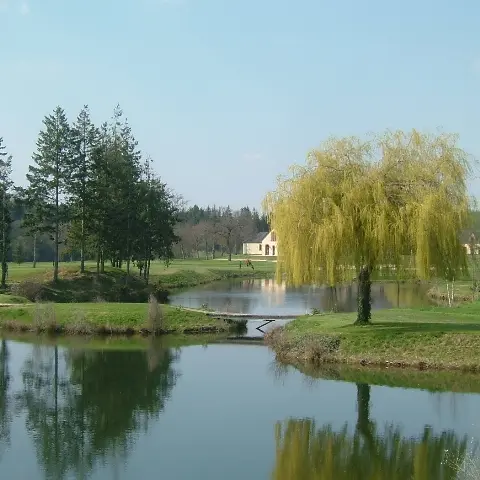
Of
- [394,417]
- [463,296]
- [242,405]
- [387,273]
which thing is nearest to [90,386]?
[242,405]

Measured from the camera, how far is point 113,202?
49.7m

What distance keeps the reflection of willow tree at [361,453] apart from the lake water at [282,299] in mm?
15551

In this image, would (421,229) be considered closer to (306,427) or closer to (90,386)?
(306,427)

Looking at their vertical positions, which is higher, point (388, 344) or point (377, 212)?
point (377, 212)

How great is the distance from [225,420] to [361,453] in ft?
12.3

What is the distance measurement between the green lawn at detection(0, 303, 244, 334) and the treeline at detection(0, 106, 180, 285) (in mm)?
13069

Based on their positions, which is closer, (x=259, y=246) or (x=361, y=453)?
(x=361, y=453)

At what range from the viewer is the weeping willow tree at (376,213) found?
2356 centimetres

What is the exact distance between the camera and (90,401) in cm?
1972

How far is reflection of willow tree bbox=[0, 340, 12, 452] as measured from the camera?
1595cm

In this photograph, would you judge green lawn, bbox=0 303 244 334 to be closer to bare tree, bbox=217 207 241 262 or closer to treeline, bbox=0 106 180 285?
treeline, bbox=0 106 180 285

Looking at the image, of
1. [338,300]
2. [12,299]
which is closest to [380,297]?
[338,300]

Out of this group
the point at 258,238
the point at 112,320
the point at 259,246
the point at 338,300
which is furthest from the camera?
the point at 258,238

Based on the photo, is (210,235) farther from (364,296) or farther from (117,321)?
(364,296)
